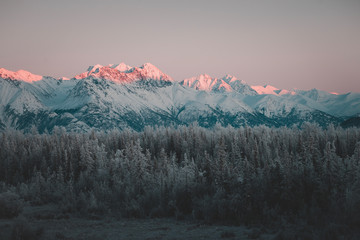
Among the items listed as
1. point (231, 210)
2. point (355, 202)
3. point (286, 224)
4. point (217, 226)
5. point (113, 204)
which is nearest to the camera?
point (355, 202)

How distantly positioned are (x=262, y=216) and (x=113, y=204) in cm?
1960

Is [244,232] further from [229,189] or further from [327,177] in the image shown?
[327,177]

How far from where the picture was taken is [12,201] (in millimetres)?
30109

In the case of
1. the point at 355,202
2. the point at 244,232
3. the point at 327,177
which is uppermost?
the point at 327,177

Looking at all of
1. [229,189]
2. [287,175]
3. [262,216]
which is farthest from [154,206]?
[287,175]

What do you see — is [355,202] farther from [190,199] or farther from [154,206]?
[154,206]

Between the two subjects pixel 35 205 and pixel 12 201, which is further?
pixel 35 205

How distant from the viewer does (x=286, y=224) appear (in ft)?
67.7

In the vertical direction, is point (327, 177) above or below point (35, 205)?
above

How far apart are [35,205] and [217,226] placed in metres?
30.6

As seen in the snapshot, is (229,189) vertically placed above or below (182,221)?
above

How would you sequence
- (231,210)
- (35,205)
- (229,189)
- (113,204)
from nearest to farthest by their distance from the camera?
(231,210), (229,189), (113,204), (35,205)

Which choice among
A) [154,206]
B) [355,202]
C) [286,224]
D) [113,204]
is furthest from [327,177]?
[113,204]

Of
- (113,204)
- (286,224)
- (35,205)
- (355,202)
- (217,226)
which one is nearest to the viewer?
(355,202)
